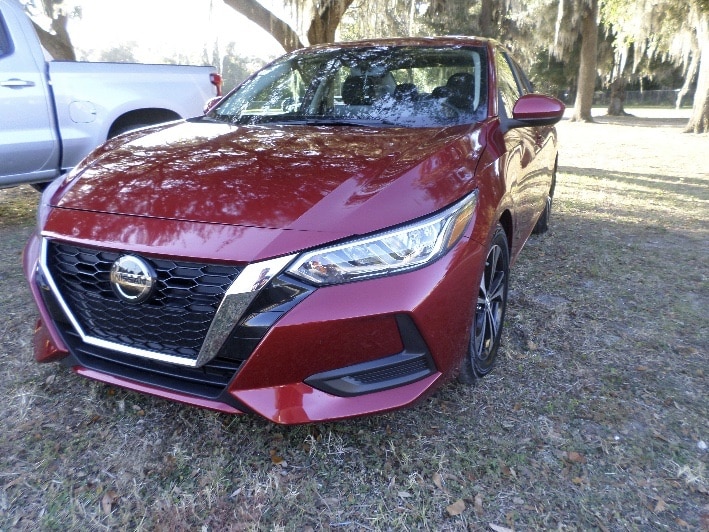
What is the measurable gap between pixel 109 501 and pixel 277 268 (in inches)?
40.7

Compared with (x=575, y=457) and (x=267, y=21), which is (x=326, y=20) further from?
(x=575, y=457)

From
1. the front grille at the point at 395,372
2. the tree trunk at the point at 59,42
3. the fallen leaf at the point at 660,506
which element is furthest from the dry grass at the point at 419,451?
the tree trunk at the point at 59,42

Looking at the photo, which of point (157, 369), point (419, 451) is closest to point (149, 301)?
point (157, 369)

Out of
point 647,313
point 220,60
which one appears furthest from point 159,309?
point 220,60

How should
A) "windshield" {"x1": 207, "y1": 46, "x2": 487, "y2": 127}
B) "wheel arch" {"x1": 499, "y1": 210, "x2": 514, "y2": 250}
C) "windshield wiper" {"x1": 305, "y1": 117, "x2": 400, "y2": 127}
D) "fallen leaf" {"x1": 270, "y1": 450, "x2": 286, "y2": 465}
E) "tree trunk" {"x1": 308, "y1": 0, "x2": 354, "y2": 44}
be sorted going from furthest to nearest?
"tree trunk" {"x1": 308, "y1": 0, "x2": 354, "y2": 44} → "windshield" {"x1": 207, "y1": 46, "x2": 487, "y2": 127} → "windshield wiper" {"x1": 305, "y1": 117, "x2": 400, "y2": 127} → "wheel arch" {"x1": 499, "y1": 210, "x2": 514, "y2": 250} → "fallen leaf" {"x1": 270, "y1": 450, "x2": 286, "y2": 465}

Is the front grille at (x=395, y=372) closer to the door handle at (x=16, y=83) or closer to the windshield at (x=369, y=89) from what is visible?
the windshield at (x=369, y=89)

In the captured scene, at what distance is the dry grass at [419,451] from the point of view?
192cm

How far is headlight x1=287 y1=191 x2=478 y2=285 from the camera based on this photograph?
5.93ft

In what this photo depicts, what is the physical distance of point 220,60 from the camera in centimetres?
881

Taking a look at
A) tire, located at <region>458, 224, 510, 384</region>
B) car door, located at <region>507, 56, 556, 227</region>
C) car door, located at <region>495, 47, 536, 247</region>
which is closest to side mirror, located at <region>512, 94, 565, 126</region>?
car door, located at <region>495, 47, 536, 247</region>

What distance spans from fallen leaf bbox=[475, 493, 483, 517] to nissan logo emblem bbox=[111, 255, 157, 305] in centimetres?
136

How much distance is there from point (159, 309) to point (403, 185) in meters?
0.97

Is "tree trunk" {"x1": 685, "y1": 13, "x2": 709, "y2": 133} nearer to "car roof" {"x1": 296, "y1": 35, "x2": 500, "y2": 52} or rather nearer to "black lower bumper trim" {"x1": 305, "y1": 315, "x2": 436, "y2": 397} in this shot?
"car roof" {"x1": 296, "y1": 35, "x2": 500, "y2": 52}

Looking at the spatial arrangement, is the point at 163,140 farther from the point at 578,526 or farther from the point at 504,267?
the point at 578,526
